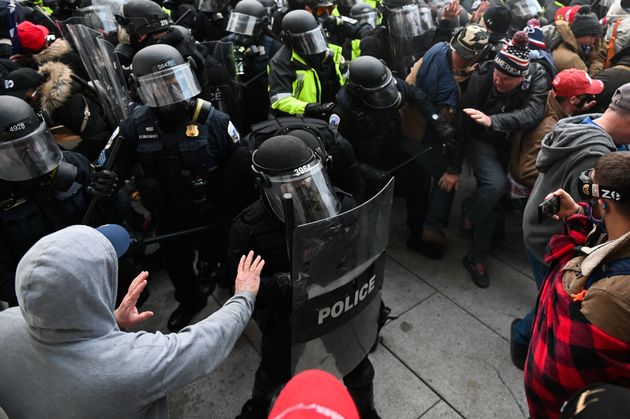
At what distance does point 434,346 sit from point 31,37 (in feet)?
16.0

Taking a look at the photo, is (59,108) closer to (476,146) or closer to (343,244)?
(343,244)

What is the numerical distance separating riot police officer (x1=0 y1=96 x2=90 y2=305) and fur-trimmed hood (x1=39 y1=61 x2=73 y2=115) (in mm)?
1248

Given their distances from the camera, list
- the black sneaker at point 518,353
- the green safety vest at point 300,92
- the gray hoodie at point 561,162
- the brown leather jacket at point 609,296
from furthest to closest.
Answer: the green safety vest at point 300,92 < the black sneaker at point 518,353 < the gray hoodie at point 561,162 < the brown leather jacket at point 609,296

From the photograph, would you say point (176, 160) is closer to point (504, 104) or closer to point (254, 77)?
point (254, 77)

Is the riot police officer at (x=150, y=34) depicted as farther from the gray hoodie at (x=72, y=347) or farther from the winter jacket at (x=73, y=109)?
the gray hoodie at (x=72, y=347)

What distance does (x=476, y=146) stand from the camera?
4.11 meters

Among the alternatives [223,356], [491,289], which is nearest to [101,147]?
[223,356]

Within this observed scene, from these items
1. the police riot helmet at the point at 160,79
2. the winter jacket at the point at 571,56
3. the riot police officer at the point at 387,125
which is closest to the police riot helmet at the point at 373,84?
the riot police officer at the point at 387,125

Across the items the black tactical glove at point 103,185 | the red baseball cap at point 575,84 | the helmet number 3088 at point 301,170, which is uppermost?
the helmet number 3088 at point 301,170

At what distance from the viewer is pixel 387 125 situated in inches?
159

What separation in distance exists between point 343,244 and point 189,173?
1608mm

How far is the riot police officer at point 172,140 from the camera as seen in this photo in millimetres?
3027

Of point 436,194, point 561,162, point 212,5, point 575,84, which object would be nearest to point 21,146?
point 561,162

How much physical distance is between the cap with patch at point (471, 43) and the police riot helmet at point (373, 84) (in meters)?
0.76
